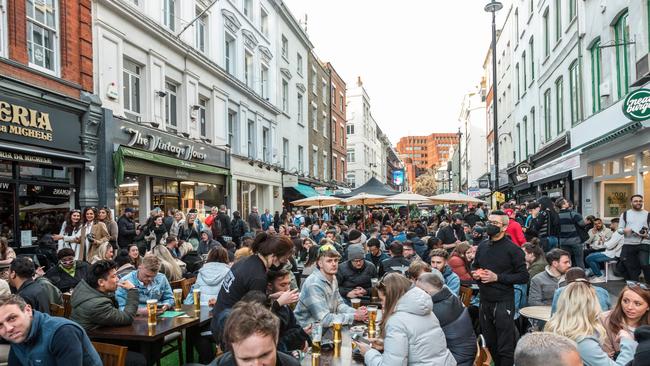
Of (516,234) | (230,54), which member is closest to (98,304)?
(516,234)

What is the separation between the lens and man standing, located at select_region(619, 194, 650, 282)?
9.77m

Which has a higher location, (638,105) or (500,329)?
(638,105)

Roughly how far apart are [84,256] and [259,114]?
17054 millimetres

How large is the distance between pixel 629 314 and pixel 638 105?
7188mm

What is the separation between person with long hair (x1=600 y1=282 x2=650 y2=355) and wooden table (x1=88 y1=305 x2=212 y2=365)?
13.5 ft

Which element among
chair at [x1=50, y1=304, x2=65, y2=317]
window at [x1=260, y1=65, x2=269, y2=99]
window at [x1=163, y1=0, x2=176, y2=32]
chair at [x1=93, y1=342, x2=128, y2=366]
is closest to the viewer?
chair at [x1=93, y1=342, x2=128, y2=366]

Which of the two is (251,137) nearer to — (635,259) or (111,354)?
(635,259)

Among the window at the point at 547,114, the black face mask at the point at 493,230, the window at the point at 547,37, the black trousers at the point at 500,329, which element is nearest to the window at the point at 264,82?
the window at the point at 547,37

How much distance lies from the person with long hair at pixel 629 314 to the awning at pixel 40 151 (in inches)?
426

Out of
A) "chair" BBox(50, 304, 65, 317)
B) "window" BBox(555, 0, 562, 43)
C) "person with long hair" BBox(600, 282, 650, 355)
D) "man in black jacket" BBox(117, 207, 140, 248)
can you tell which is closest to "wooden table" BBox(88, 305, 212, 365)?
"chair" BBox(50, 304, 65, 317)

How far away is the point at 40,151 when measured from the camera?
10.8 m

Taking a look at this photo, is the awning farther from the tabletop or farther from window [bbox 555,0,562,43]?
window [bbox 555,0,562,43]

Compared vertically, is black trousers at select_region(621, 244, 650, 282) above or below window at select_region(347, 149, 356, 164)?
below

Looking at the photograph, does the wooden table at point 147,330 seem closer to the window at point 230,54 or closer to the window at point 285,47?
the window at point 230,54
